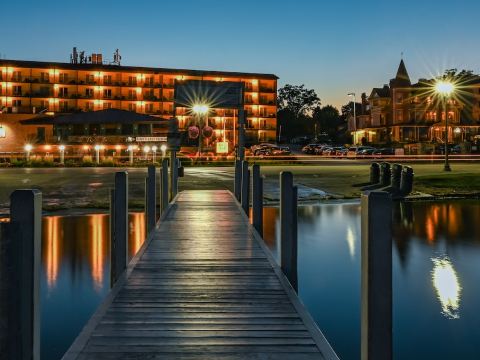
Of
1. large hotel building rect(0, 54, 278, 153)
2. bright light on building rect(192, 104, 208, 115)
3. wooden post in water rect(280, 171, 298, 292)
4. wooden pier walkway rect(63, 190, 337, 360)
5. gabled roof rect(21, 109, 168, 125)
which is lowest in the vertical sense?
wooden pier walkway rect(63, 190, 337, 360)

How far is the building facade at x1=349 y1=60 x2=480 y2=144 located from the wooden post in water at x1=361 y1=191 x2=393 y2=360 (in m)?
88.8

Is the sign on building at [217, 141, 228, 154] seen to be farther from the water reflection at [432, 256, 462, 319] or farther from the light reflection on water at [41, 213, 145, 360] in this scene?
the water reflection at [432, 256, 462, 319]

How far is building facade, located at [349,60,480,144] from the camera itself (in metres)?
92.5

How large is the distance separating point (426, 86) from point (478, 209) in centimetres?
7674

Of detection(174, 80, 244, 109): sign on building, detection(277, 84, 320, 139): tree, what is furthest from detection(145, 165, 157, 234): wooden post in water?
detection(277, 84, 320, 139): tree

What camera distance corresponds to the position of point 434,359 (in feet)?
23.4

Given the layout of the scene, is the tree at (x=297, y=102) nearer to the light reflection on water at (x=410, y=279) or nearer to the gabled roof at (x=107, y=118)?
the gabled roof at (x=107, y=118)

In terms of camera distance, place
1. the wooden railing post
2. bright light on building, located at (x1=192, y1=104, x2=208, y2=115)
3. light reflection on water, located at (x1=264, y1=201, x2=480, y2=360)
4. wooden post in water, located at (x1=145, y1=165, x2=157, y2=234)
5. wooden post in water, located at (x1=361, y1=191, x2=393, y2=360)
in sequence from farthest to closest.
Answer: bright light on building, located at (x1=192, y1=104, x2=208, y2=115) → the wooden railing post → wooden post in water, located at (x1=145, y1=165, x2=157, y2=234) → light reflection on water, located at (x1=264, y1=201, x2=480, y2=360) → wooden post in water, located at (x1=361, y1=191, x2=393, y2=360)

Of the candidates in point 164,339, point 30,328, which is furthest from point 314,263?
point 30,328

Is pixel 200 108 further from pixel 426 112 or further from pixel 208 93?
pixel 426 112

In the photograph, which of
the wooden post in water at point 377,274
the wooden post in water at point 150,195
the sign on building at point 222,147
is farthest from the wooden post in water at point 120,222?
the sign on building at point 222,147

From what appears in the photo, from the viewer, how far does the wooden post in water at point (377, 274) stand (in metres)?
3.89

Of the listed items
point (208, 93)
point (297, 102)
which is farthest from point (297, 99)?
point (208, 93)

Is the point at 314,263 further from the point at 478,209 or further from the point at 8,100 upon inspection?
the point at 8,100
